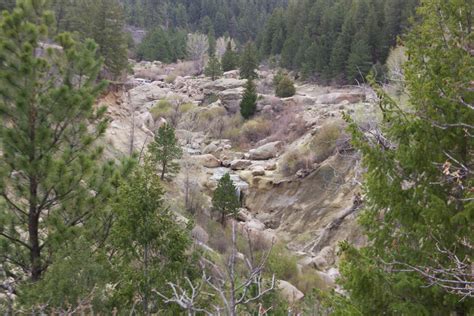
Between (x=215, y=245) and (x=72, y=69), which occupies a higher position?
(x=72, y=69)

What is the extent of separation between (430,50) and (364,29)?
154 ft

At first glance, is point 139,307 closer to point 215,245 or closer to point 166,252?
point 166,252

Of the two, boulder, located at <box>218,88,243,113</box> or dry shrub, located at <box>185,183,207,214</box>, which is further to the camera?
boulder, located at <box>218,88,243,113</box>

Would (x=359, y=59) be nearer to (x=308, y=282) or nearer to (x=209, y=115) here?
(x=209, y=115)

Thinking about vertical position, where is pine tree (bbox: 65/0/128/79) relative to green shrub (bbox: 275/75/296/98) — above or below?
above

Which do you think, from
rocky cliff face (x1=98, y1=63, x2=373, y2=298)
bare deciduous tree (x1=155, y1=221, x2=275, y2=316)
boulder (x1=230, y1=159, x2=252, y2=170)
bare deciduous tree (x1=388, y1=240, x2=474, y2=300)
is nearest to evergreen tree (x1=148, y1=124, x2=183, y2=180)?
rocky cliff face (x1=98, y1=63, x2=373, y2=298)

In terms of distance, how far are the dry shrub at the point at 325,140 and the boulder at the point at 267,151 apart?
17.1ft

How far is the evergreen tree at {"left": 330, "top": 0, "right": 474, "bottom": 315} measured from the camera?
16.1ft

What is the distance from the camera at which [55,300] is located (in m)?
5.93

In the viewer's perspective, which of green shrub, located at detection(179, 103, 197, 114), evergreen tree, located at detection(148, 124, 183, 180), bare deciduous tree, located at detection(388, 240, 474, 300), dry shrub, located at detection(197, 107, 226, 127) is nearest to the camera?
bare deciduous tree, located at detection(388, 240, 474, 300)

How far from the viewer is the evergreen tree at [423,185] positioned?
4.90 metres

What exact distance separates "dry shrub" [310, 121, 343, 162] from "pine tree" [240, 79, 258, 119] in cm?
1299

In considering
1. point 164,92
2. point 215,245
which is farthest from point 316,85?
point 215,245

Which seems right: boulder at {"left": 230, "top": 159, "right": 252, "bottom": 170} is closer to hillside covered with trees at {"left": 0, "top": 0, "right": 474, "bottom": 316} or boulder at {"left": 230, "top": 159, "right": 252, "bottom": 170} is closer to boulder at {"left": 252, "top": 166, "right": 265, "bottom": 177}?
boulder at {"left": 252, "top": 166, "right": 265, "bottom": 177}
